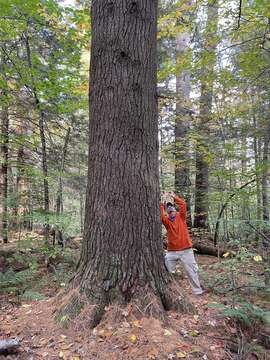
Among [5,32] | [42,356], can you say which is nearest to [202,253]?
[42,356]

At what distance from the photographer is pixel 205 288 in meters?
4.96

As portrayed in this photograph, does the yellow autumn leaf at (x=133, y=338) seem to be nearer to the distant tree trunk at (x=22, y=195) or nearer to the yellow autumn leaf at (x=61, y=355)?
the yellow autumn leaf at (x=61, y=355)

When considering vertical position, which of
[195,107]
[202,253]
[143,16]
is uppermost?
[195,107]

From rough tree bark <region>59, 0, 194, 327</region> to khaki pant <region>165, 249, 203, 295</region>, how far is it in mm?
1687

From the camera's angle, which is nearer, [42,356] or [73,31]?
[42,356]

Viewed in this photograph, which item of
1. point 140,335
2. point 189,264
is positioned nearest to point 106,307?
point 140,335

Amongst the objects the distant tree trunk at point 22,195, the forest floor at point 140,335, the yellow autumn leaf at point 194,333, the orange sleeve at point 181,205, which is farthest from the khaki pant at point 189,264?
the distant tree trunk at point 22,195

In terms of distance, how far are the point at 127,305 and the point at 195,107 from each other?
8.16 meters

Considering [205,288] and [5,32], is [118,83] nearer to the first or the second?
[205,288]

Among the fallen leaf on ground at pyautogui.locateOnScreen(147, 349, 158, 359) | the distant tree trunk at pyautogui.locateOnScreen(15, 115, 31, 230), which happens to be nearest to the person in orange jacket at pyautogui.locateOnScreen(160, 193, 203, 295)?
the fallen leaf on ground at pyautogui.locateOnScreen(147, 349, 158, 359)

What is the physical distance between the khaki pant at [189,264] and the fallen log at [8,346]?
3086mm

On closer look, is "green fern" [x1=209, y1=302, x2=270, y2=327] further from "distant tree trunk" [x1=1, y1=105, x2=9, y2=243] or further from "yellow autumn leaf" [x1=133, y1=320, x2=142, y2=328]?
"distant tree trunk" [x1=1, y1=105, x2=9, y2=243]

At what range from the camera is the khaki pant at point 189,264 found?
191 inches

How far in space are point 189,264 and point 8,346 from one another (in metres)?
3.41
